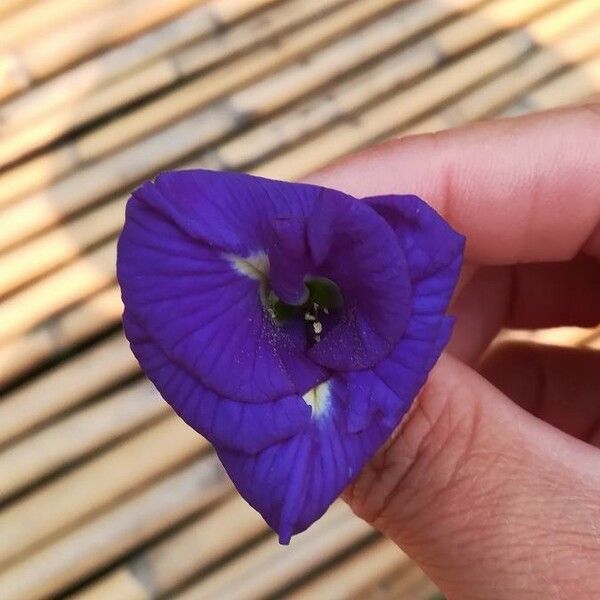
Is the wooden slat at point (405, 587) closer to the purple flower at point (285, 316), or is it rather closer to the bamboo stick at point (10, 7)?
the purple flower at point (285, 316)

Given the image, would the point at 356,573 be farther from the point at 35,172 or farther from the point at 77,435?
the point at 35,172

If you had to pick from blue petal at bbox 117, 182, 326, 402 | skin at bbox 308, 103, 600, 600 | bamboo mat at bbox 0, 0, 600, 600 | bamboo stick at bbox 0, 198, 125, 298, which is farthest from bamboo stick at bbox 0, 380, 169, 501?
blue petal at bbox 117, 182, 326, 402

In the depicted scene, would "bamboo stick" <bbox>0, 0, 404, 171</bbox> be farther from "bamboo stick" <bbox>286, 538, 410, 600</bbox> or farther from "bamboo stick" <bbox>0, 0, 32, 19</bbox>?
"bamboo stick" <bbox>286, 538, 410, 600</bbox>

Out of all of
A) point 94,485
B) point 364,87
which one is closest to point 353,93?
point 364,87

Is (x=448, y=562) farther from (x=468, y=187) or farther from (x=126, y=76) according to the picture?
(x=126, y=76)

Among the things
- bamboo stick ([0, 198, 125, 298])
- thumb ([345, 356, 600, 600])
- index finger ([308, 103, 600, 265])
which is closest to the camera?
thumb ([345, 356, 600, 600])
